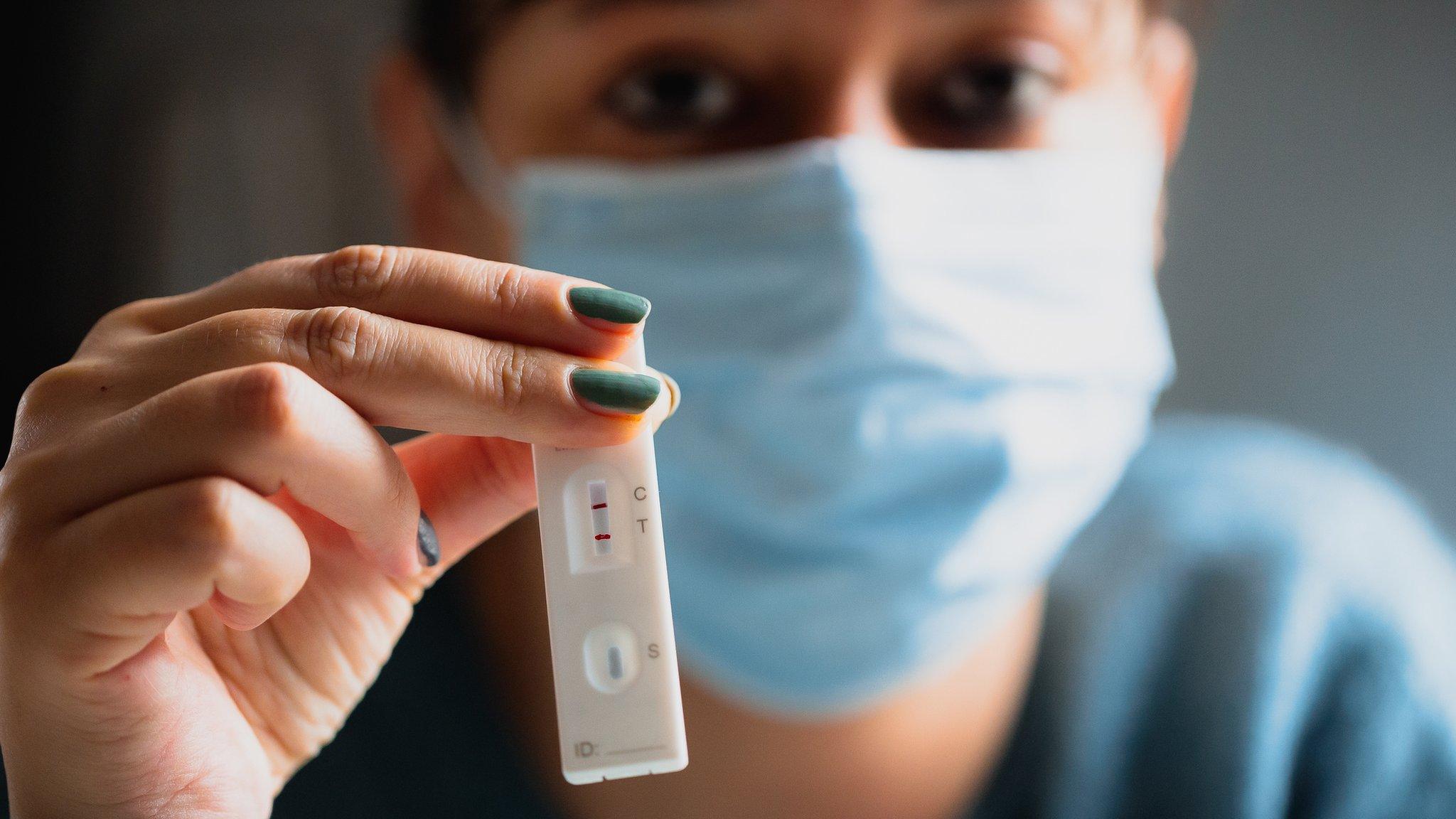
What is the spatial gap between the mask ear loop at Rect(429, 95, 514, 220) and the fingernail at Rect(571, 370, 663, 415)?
586 mm

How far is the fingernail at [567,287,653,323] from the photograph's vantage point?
53 centimetres

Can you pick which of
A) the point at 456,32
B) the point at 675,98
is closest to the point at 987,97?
the point at 675,98

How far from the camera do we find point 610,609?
545 millimetres

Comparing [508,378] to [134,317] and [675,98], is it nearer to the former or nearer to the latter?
[134,317]

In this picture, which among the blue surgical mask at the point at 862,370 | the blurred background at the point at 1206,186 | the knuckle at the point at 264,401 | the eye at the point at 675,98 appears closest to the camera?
the knuckle at the point at 264,401

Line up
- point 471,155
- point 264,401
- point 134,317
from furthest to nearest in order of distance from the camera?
point 471,155 < point 134,317 < point 264,401

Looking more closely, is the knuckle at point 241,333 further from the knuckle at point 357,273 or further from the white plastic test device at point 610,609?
the white plastic test device at point 610,609

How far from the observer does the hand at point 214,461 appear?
507 millimetres

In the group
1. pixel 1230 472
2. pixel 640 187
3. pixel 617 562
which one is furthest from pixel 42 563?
pixel 1230 472

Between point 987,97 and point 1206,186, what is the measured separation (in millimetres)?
715

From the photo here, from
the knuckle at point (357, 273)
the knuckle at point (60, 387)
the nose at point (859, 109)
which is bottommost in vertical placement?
the knuckle at point (60, 387)

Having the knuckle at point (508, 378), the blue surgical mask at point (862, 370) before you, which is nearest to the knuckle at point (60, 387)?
the knuckle at point (508, 378)

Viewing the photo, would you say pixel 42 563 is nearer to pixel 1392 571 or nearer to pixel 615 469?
pixel 615 469

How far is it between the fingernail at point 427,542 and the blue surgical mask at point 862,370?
38 centimetres
